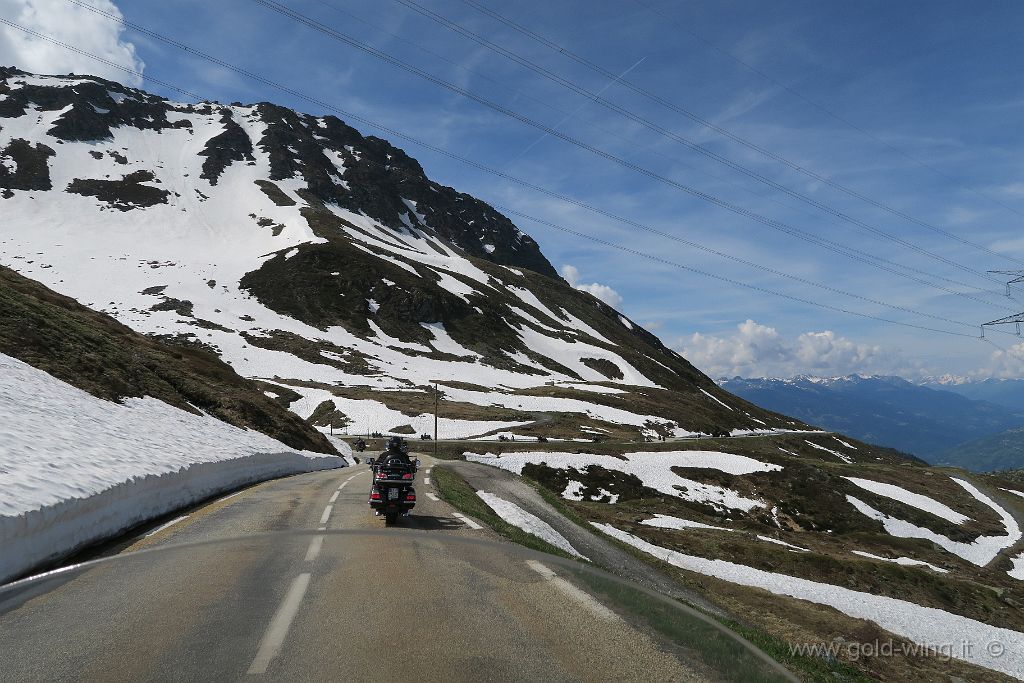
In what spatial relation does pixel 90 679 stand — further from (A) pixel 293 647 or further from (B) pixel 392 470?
(B) pixel 392 470

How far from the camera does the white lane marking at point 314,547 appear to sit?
8148 mm

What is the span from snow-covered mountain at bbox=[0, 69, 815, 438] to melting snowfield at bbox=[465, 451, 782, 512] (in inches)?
739

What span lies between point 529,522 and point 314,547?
12.2m

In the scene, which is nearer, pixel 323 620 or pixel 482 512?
pixel 323 620

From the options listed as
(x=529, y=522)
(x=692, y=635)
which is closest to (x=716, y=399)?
(x=529, y=522)

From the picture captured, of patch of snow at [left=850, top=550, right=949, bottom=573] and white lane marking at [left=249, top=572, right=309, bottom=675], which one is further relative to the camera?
patch of snow at [left=850, top=550, right=949, bottom=573]

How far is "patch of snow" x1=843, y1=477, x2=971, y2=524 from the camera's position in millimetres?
52228

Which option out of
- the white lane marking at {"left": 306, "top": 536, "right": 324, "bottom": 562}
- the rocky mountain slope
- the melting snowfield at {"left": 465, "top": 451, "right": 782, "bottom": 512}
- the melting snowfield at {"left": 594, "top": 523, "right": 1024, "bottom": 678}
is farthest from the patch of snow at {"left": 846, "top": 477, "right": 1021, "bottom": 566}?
the white lane marking at {"left": 306, "top": 536, "right": 324, "bottom": 562}

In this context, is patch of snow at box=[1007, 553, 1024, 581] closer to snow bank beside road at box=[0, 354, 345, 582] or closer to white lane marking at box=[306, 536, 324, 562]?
white lane marking at box=[306, 536, 324, 562]

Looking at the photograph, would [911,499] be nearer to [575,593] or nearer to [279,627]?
[575,593]

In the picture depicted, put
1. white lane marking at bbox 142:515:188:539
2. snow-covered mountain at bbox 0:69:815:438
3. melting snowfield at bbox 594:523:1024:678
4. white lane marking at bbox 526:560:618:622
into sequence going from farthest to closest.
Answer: snow-covered mountain at bbox 0:69:815:438
melting snowfield at bbox 594:523:1024:678
white lane marking at bbox 142:515:188:539
white lane marking at bbox 526:560:618:622

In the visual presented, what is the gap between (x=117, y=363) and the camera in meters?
27.0

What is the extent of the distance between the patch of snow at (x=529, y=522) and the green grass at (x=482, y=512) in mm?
631

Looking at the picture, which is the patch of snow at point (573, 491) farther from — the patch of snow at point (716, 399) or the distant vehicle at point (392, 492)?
the patch of snow at point (716, 399)
